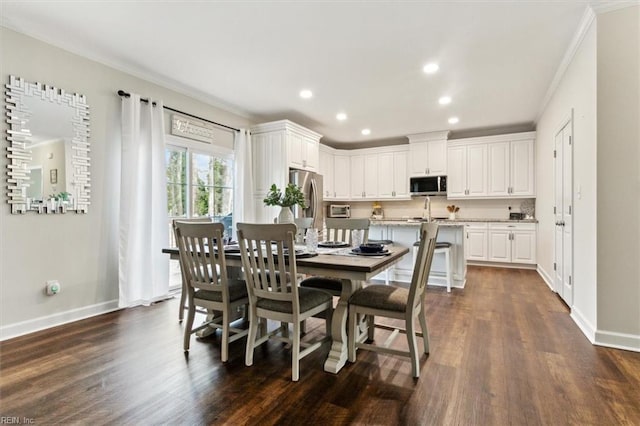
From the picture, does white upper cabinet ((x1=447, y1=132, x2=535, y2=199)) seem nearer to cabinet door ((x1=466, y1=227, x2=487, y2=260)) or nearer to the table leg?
cabinet door ((x1=466, y1=227, x2=487, y2=260))

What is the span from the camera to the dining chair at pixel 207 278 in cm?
222

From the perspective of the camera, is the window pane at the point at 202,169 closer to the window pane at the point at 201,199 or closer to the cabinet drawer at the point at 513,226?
the window pane at the point at 201,199

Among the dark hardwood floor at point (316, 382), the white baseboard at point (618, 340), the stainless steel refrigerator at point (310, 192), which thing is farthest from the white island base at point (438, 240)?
the white baseboard at point (618, 340)

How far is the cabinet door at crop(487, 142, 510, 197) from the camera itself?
5.99 m

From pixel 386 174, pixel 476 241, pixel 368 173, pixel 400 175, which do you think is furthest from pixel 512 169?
pixel 368 173

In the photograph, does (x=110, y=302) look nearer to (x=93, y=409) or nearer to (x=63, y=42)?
(x=93, y=409)

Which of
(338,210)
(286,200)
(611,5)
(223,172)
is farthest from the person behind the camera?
(338,210)

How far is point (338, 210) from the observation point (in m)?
7.40

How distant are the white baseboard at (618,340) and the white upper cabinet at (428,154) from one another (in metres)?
4.28

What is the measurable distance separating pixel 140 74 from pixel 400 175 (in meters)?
5.05

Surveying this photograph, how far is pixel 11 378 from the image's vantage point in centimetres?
204

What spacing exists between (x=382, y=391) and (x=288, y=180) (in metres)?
3.71

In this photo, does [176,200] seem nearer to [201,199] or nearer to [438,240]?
[201,199]

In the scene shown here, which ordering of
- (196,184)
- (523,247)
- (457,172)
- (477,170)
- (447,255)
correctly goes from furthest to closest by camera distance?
(457,172) < (477,170) < (523,247) < (196,184) < (447,255)
